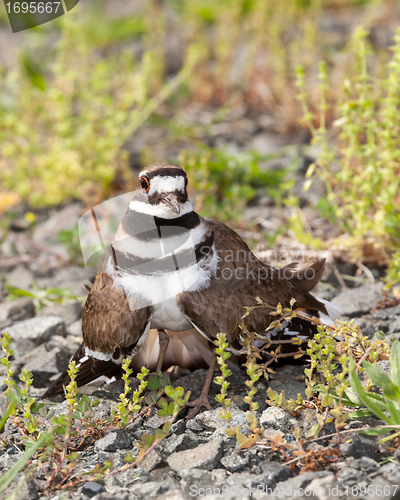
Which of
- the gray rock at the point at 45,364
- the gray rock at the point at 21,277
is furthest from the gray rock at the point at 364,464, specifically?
the gray rock at the point at 21,277

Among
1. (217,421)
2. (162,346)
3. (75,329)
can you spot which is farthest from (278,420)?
(75,329)

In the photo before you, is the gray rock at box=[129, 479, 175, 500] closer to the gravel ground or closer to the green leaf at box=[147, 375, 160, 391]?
the gravel ground

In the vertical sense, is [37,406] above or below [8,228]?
below

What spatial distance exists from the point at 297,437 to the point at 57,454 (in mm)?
1149

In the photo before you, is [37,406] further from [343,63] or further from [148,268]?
[343,63]

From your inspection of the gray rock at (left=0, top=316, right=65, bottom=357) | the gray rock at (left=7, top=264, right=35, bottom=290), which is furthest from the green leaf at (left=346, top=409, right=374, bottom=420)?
the gray rock at (left=7, top=264, right=35, bottom=290)

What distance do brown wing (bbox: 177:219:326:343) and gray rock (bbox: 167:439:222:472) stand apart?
619 millimetres

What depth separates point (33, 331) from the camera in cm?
405

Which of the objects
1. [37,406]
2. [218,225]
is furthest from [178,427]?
[218,225]

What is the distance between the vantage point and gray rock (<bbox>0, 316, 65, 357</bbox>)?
3.94 meters

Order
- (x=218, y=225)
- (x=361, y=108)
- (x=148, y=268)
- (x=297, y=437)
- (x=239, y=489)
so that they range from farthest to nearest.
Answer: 1. (x=361, y=108)
2. (x=218, y=225)
3. (x=148, y=268)
4. (x=297, y=437)
5. (x=239, y=489)

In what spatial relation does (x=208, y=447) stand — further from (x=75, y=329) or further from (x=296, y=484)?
(x=75, y=329)

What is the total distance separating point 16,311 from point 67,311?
413 millimetres

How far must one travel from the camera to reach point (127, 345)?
10.3 feet
